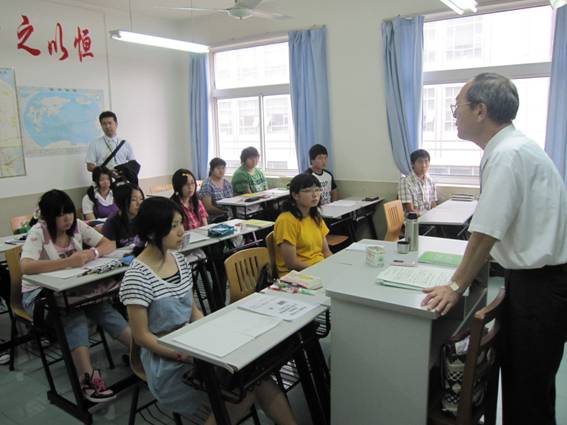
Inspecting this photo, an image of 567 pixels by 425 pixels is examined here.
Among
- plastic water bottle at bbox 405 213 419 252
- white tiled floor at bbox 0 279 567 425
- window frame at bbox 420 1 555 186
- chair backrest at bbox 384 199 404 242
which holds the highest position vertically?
window frame at bbox 420 1 555 186

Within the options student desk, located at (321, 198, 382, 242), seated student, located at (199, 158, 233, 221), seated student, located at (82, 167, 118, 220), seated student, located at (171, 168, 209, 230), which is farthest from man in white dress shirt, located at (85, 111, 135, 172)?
student desk, located at (321, 198, 382, 242)

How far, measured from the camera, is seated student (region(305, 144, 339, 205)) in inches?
204

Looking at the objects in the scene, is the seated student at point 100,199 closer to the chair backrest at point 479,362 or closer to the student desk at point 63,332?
the student desk at point 63,332

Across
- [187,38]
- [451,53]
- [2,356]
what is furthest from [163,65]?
[2,356]

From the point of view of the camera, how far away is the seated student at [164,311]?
1.77 meters

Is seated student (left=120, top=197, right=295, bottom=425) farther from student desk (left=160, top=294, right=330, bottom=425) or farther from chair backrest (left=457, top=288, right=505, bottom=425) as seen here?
chair backrest (left=457, top=288, right=505, bottom=425)

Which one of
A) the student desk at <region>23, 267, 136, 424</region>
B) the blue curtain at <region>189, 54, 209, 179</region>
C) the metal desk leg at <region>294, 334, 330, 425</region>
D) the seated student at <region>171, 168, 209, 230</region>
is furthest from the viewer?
the blue curtain at <region>189, 54, 209, 179</region>

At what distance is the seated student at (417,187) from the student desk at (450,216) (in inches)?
9.4

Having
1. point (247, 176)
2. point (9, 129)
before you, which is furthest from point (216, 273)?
point (9, 129)

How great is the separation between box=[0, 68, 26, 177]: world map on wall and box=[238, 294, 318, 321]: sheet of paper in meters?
4.17

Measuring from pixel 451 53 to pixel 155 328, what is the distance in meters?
4.36

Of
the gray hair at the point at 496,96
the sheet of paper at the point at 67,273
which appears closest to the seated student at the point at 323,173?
the sheet of paper at the point at 67,273

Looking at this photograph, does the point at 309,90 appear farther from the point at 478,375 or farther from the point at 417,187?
the point at 478,375

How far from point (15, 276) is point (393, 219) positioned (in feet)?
9.95
